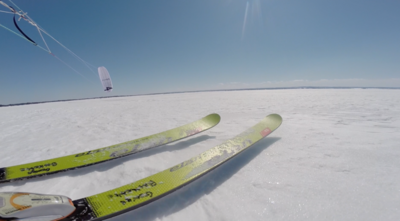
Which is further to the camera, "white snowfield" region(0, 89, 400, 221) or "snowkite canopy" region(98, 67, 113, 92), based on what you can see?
"snowkite canopy" region(98, 67, 113, 92)

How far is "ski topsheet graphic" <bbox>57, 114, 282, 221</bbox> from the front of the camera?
1.70 meters

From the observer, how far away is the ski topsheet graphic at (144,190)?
5.58 ft

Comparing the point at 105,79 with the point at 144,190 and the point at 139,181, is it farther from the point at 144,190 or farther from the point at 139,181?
the point at 144,190

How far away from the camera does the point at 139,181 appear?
2213 mm

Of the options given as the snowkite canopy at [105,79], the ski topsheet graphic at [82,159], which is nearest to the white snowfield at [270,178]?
the ski topsheet graphic at [82,159]

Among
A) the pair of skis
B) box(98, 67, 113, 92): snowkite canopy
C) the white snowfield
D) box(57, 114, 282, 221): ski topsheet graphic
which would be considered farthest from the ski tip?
box(98, 67, 113, 92): snowkite canopy

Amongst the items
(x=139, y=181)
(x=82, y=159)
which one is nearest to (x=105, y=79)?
(x=82, y=159)

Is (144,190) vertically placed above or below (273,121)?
below

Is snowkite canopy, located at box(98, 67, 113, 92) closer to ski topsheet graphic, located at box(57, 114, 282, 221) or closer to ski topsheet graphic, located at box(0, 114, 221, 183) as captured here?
ski topsheet graphic, located at box(0, 114, 221, 183)

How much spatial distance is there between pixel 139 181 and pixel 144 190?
242mm

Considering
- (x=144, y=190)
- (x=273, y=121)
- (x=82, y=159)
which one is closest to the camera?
(x=144, y=190)

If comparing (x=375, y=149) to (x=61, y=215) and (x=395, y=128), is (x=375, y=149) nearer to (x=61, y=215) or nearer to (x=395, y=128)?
(x=395, y=128)

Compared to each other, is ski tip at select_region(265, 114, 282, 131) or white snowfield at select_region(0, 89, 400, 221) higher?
ski tip at select_region(265, 114, 282, 131)

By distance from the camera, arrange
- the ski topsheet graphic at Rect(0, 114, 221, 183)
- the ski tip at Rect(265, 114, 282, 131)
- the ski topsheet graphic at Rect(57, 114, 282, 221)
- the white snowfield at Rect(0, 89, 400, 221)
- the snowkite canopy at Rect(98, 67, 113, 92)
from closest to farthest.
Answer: the ski topsheet graphic at Rect(57, 114, 282, 221) → the white snowfield at Rect(0, 89, 400, 221) → the ski topsheet graphic at Rect(0, 114, 221, 183) → the ski tip at Rect(265, 114, 282, 131) → the snowkite canopy at Rect(98, 67, 113, 92)
